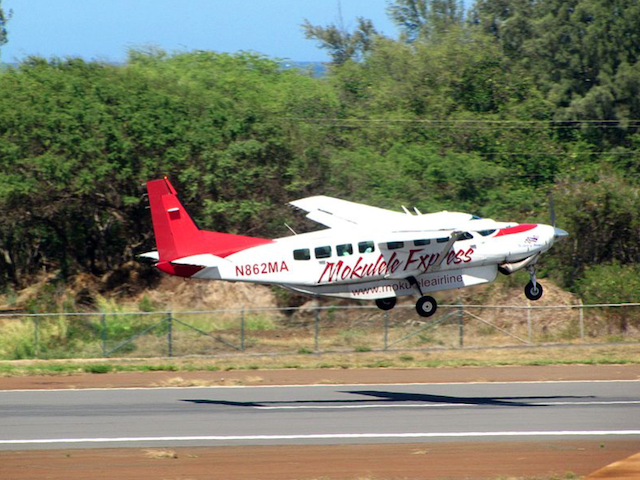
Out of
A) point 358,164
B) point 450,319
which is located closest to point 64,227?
point 358,164

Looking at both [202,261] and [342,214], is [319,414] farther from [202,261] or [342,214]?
[342,214]

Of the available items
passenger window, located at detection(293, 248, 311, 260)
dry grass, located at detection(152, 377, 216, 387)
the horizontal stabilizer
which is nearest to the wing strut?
passenger window, located at detection(293, 248, 311, 260)

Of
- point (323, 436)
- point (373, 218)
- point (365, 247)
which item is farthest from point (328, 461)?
point (373, 218)

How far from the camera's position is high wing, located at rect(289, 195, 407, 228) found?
32344mm

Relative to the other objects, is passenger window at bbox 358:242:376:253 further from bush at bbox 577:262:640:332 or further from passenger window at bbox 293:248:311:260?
bush at bbox 577:262:640:332

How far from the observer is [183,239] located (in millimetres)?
30297

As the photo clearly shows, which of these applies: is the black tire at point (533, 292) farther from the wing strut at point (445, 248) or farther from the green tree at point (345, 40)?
the green tree at point (345, 40)

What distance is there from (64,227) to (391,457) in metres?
31.7

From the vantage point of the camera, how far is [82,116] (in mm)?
46500

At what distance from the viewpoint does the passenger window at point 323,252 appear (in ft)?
97.8

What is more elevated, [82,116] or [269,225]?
[82,116]

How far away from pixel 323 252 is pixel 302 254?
0.63 metres

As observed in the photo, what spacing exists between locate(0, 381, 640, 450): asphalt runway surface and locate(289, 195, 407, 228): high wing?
17.5ft

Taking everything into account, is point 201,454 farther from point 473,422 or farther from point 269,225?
point 269,225
